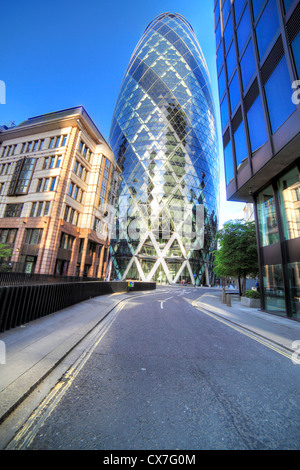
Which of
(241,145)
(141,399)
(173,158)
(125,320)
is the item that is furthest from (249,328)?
(173,158)

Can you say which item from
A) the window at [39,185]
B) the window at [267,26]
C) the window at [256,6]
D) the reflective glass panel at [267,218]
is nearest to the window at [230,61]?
the window at [256,6]

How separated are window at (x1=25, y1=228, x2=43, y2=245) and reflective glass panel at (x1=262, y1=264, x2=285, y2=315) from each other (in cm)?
2689

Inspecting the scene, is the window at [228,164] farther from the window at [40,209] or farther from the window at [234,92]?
the window at [40,209]

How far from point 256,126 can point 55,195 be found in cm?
2534

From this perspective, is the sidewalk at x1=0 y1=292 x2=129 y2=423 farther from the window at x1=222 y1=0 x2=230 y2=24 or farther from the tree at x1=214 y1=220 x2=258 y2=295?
the window at x1=222 y1=0 x2=230 y2=24

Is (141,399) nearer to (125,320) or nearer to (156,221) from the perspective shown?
(125,320)

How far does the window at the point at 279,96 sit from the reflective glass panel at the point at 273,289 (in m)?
8.08

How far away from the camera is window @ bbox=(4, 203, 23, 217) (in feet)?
98.8

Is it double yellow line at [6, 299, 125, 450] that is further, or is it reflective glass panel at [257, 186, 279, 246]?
reflective glass panel at [257, 186, 279, 246]

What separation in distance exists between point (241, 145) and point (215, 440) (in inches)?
636

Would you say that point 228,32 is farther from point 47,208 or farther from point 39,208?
point 39,208

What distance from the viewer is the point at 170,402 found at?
9.25 ft

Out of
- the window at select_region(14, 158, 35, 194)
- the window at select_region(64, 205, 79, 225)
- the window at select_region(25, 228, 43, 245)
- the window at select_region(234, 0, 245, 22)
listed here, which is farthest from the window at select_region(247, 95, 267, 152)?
the window at select_region(14, 158, 35, 194)

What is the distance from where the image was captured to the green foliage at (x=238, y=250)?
1998 centimetres
